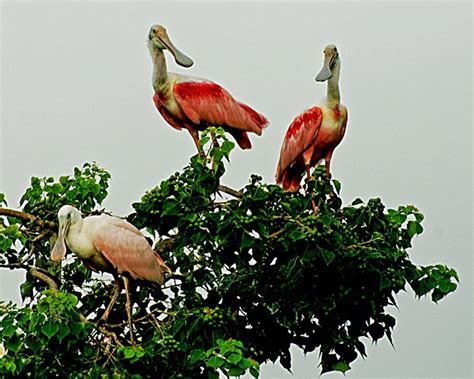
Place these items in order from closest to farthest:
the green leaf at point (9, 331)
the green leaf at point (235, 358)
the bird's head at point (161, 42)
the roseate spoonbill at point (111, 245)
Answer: the green leaf at point (235, 358) → the green leaf at point (9, 331) → the roseate spoonbill at point (111, 245) → the bird's head at point (161, 42)

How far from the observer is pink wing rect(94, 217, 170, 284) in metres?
5.87

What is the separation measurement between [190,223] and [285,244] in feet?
1.34

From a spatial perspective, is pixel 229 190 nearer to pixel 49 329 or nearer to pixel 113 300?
pixel 113 300

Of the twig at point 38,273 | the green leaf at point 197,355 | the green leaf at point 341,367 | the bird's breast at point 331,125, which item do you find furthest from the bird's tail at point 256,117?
the green leaf at point 197,355

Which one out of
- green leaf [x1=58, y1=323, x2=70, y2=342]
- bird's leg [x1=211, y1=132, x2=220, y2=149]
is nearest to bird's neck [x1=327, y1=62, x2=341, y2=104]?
bird's leg [x1=211, y1=132, x2=220, y2=149]

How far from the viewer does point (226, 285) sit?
5918 mm

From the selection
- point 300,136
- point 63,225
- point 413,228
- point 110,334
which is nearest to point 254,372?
point 110,334

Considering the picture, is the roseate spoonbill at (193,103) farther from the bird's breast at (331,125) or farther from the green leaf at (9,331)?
the green leaf at (9,331)

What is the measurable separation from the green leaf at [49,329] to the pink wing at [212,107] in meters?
1.87

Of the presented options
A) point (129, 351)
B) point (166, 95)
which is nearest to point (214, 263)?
point (129, 351)

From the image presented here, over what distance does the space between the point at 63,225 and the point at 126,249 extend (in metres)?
0.31

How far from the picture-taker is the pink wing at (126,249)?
587 cm

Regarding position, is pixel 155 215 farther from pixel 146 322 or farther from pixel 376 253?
pixel 376 253

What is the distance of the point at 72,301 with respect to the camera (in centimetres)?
522
